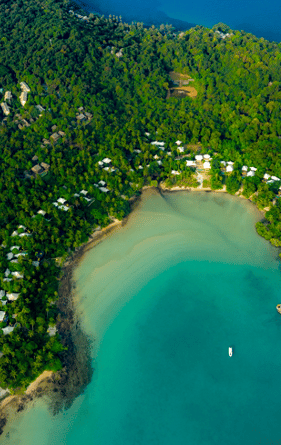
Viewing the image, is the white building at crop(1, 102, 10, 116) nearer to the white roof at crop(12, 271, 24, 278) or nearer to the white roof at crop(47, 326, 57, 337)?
the white roof at crop(12, 271, 24, 278)

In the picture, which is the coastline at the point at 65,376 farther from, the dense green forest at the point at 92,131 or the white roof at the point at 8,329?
the white roof at the point at 8,329

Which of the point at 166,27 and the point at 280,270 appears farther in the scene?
the point at 166,27

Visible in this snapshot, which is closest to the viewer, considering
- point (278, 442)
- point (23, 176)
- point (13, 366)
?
point (278, 442)

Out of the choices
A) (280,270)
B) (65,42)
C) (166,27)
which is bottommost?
(280,270)

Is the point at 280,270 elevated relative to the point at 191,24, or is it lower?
lower

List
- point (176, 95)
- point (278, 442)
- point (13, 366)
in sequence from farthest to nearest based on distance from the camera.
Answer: point (176, 95) < point (13, 366) < point (278, 442)

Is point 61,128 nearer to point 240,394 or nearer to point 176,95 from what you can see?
point 176,95

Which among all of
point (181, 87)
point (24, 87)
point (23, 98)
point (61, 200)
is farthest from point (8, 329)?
point (181, 87)

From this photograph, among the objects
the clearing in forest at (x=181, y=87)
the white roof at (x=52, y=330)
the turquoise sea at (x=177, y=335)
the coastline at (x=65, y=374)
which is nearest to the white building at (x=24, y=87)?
the clearing in forest at (x=181, y=87)

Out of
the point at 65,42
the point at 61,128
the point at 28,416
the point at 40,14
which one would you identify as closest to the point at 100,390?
the point at 28,416
